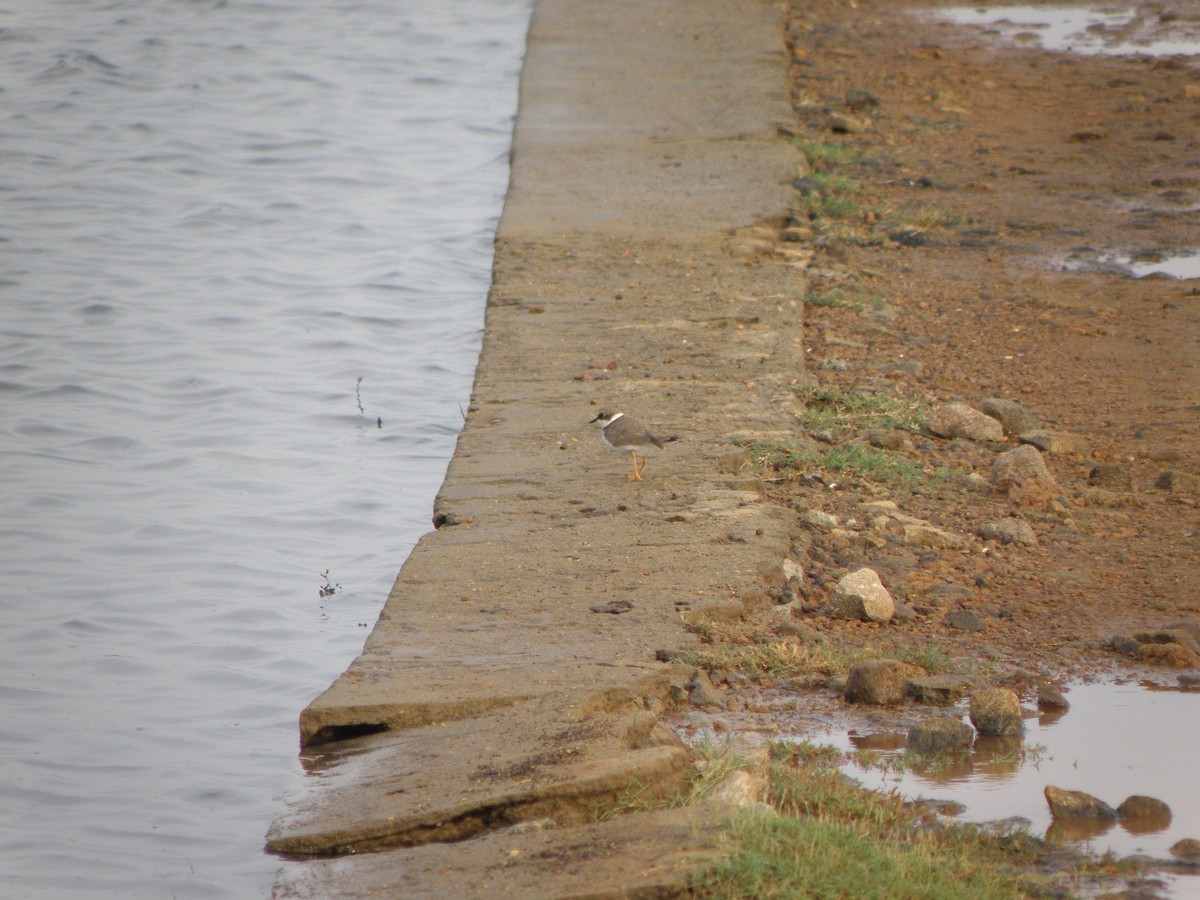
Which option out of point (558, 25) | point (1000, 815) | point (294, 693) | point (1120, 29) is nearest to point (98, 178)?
point (558, 25)

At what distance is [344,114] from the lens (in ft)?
46.8

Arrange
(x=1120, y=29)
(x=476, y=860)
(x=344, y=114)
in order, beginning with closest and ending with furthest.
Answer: (x=476, y=860), (x=1120, y=29), (x=344, y=114)

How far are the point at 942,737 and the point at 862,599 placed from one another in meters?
0.84

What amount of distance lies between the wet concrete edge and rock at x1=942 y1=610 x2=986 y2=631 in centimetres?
61

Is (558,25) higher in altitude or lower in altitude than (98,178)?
higher

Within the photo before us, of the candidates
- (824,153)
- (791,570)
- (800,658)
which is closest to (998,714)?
(800,658)

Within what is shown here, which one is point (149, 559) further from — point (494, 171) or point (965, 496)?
point (494, 171)

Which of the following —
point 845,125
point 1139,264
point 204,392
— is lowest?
point 204,392

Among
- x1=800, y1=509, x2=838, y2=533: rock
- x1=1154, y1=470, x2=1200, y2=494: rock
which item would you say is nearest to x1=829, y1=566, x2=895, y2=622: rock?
x1=800, y1=509, x2=838, y2=533: rock

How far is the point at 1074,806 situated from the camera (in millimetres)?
3492

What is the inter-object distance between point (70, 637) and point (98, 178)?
7.39 metres

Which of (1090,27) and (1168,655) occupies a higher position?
(1090,27)

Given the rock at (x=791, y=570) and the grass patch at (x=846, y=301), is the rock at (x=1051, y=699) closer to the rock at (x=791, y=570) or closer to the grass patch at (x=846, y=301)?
the rock at (x=791, y=570)

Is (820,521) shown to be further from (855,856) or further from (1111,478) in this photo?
(855,856)
